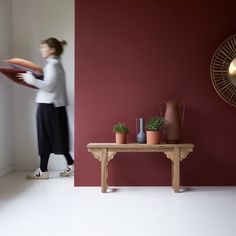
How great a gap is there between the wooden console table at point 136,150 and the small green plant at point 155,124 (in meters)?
0.18

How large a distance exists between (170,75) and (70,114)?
5.17 feet

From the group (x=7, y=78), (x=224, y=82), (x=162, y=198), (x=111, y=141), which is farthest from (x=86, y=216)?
(x=7, y=78)

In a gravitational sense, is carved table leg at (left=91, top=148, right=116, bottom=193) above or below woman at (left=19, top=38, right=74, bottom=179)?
below

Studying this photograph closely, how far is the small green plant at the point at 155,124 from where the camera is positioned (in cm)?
376

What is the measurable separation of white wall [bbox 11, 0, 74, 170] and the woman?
0.43m

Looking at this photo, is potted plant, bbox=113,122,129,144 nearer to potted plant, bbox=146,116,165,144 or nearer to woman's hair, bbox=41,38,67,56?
potted plant, bbox=146,116,165,144

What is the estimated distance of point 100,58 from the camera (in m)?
4.04

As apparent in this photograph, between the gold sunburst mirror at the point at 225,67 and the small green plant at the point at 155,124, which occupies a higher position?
the gold sunburst mirror at the point at 225,67

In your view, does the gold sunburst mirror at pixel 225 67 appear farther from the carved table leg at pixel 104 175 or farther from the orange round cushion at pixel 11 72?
the orange round cushion at pixel 11 72

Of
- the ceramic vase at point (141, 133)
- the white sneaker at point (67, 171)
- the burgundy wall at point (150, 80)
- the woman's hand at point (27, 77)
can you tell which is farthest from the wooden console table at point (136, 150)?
the woman's hand at point (27, 77)

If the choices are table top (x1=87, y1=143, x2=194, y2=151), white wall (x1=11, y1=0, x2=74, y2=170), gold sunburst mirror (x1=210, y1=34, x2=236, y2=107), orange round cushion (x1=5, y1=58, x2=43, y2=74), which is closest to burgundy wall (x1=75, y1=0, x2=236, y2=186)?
gold sunburst mirror (x1=210, y1=34, x2=236, y2=107)

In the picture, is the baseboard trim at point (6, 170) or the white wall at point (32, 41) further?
the white wall at point (32, 41)

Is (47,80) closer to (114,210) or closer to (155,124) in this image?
(155,124)

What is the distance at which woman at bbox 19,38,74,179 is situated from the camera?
4.36 meters
